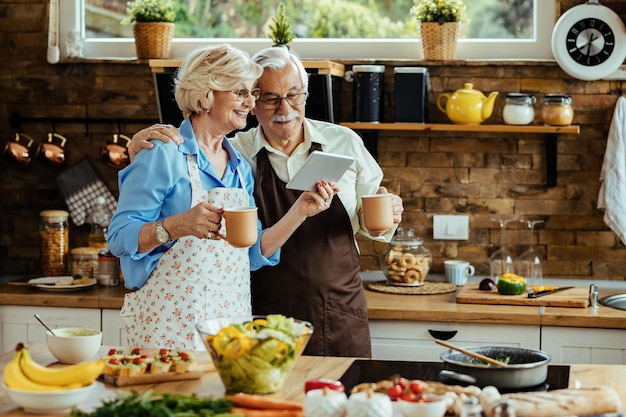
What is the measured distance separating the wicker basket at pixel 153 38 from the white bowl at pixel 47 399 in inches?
102

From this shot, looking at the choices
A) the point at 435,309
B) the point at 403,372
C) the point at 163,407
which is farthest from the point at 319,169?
the point at 435,309

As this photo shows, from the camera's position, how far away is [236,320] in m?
2.49

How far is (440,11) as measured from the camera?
425cm

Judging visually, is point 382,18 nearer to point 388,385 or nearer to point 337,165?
point 337,165

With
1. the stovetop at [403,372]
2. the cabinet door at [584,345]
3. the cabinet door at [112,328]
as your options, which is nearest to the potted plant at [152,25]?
the cabinet door at [112,328]

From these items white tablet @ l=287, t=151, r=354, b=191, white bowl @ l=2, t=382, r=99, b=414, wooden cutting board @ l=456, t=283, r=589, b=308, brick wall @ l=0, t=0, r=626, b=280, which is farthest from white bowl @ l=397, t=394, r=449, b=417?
brick wall @ l=0, t=0, r=626, b=280

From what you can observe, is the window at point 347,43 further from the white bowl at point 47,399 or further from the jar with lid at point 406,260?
the white bowl at point 47,399

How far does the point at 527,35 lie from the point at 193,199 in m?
2.15

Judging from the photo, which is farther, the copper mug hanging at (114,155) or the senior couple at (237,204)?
A: the copper mug hanging at (114,155)

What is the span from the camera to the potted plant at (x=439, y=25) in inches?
167

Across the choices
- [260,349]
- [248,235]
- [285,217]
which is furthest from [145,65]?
[260,349]

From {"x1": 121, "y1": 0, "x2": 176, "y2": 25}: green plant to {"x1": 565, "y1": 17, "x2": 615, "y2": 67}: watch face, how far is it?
181cm

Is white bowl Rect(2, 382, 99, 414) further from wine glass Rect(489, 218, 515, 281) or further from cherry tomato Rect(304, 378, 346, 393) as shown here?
wine glass Rect(489, 218, 515, 281)

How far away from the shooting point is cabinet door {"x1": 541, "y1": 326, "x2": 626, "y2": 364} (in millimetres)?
3672
